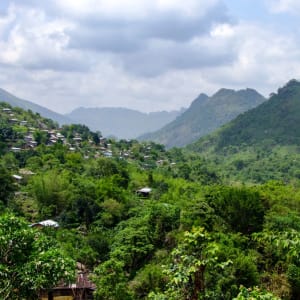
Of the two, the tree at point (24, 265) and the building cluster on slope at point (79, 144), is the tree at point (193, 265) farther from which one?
the building cluster on slope at point (79, 144)

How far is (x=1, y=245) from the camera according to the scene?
28.3ft

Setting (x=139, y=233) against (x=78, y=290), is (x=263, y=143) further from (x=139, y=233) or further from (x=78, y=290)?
(x=78, y=290)

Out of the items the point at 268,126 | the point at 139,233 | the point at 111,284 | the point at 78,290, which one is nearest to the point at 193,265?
the point at 111,284

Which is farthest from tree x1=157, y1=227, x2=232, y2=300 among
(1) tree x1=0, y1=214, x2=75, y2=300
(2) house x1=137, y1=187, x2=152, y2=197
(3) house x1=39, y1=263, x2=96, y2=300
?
(2) house x1=137, y1=187, x2=152, y2=197

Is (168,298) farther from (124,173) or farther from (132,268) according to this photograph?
(124,173)

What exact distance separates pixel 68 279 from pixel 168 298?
278 centimetres

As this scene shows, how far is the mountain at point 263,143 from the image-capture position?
80788mm

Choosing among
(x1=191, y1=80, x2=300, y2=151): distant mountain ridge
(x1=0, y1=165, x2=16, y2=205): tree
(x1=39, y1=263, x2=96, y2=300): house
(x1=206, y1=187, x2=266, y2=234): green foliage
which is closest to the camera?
(x1=39, y1=263, x2=96, y2=300): house

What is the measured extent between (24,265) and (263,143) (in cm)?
9895

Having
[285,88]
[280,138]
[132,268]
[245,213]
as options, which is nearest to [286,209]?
[245,213]

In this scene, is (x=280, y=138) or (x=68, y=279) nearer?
(x=68, y=279)

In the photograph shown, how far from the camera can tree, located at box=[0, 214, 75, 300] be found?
845 centimetres

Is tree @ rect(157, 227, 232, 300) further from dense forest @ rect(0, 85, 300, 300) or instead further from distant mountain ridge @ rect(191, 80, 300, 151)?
distant mountain ridge @ rect(191, 80, 300, 151)

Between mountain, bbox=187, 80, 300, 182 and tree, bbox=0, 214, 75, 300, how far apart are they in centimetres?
6654
